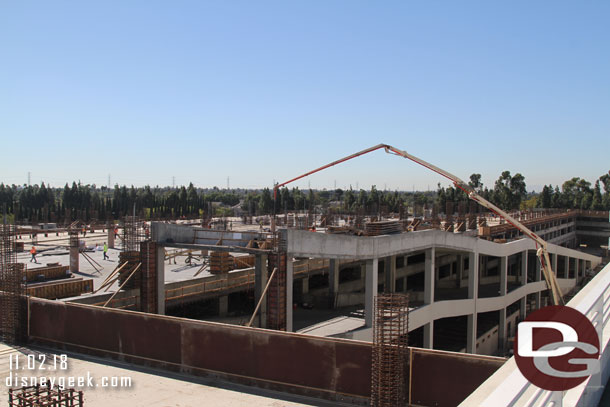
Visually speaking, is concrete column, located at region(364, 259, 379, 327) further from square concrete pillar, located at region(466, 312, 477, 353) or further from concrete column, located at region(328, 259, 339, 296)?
square concrete pillar, located at region(466, 312, 477, 353)

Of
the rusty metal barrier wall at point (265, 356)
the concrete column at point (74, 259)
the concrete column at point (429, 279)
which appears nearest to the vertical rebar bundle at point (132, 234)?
the concrete column at point (74, 259)

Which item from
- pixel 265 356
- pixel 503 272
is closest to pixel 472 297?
pixel 503 272

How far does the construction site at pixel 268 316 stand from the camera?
1080 cm

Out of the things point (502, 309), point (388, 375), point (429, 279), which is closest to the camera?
point (388, 375)

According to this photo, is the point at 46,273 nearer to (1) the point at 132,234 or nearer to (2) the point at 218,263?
(1) the point at 132,234

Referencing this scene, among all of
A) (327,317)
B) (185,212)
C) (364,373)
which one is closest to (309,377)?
(364,373)

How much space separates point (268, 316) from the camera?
16453 millimetres

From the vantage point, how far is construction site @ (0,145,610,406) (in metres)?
10.8

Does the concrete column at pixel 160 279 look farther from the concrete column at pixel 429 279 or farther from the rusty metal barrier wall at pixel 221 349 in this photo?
the concrete column at pixel 429 279

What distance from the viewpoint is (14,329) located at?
15188 millimetres

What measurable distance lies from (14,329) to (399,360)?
12188mm

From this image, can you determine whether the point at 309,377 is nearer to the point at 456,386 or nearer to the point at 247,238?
the point at 456,386

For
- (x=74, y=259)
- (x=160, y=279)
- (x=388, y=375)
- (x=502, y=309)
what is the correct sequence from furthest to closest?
(x=502, y=309) < (x=74, y=259) < (x=160, y=279) < (x=388, y=375)

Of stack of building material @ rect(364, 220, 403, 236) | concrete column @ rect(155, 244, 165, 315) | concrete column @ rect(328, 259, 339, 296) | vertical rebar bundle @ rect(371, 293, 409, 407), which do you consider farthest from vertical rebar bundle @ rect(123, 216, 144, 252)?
vertical rebar bundle @ rect(371, 293, 409, 407)
